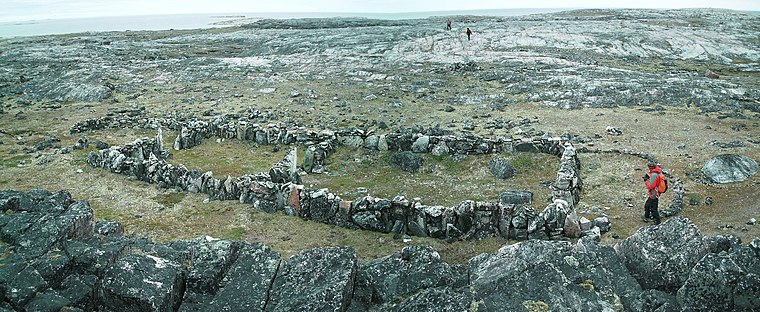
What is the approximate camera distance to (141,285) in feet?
26.1

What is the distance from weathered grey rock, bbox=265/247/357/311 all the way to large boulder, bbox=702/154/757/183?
1315 centimetres

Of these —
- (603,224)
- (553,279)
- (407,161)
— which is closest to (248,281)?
(553,279)

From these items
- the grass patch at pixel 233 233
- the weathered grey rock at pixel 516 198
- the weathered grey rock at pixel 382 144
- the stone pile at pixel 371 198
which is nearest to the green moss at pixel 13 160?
the stone pile at pixel 371 198

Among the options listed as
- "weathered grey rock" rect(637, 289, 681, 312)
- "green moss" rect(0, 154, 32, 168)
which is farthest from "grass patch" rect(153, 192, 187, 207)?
"weathered grey rock" rect(637, 289, 681, 312)

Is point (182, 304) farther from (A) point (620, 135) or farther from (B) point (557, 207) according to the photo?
(A) point (620, 135)

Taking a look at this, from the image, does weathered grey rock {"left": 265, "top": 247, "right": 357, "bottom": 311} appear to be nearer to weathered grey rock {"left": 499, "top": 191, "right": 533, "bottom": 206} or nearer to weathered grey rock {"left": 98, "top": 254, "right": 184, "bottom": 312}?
weathered grey rock {"left": 98, "top": 254, "right": 184, "bottom": 312}

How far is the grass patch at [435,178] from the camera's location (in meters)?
16.5

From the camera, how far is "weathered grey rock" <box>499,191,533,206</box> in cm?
1514

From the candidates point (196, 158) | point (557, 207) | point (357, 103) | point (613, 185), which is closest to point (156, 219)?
point (196, 158)

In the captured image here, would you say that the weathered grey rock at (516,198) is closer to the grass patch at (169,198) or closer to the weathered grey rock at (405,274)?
the weathered grey rock at (405,274)

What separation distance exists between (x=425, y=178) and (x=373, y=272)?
31.5ft

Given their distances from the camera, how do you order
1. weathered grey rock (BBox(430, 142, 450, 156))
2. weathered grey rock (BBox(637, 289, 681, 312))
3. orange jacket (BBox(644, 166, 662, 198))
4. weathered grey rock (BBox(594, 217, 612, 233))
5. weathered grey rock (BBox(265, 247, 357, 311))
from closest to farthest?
weathered grey rock (BBox(637, 289, 681, 312))
weathered grey rock (BBox(265, 247, 357, 311))
weathered grey rock (BBox(594, 217, 612, 233))
orange jacket (BBox(644, 166, 662, 198))
weathered grey rock (BBox(430, 142, 450, 156))

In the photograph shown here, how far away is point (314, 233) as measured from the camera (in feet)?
45.3

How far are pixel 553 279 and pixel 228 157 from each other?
15909mm
